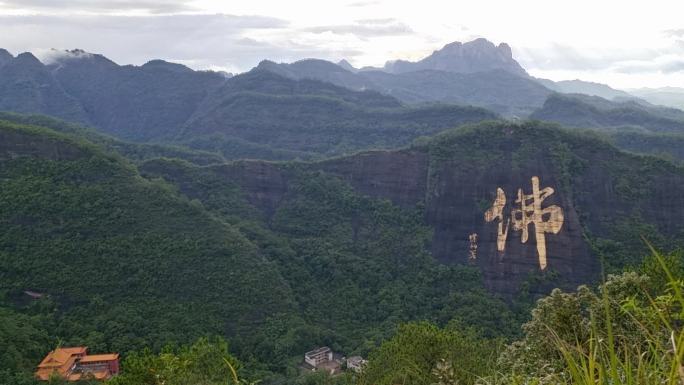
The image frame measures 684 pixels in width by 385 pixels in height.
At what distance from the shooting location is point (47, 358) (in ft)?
61.4

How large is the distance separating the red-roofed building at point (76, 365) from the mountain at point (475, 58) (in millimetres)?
142534

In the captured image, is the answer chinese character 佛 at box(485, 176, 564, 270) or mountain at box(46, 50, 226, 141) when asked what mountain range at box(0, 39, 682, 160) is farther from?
chinese character 佛 at box(485, 176, 564, 270)

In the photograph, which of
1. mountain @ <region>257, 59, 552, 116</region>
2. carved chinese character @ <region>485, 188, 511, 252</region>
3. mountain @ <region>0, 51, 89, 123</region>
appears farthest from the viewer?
mountain @ <region>257, 59, 552, 116</region>

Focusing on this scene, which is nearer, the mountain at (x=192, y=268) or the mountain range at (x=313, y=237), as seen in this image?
the mountain at (x=192, y=268)

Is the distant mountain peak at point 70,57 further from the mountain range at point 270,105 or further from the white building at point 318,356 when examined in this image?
the white building at point 318,356

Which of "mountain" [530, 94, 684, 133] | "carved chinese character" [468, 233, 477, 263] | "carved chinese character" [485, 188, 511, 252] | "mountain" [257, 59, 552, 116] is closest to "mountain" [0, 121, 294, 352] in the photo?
"carved chinese character" [468, 233, 477, 263]

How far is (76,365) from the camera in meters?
19.1

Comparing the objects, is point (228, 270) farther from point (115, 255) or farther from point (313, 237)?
point (313, 237)

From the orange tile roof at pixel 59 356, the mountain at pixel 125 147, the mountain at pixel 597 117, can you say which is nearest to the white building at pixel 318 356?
the orange tile roof at pixel 59 356

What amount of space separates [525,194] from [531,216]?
175 centimetres

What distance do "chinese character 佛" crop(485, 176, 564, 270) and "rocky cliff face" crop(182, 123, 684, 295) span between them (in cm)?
5

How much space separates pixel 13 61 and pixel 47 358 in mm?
97900

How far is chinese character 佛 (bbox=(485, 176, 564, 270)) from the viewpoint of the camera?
94.6ft

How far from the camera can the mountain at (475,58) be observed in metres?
152
